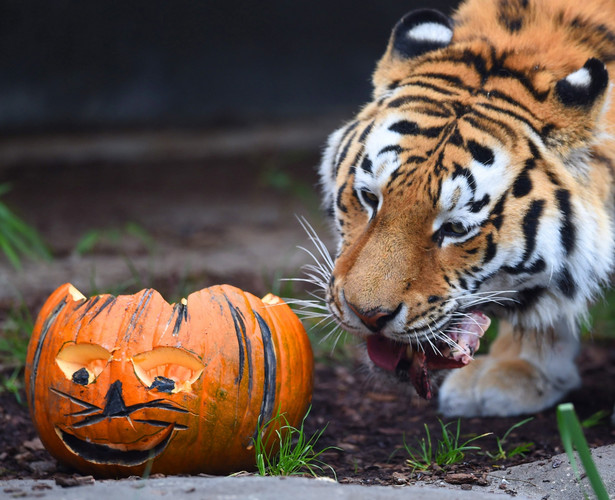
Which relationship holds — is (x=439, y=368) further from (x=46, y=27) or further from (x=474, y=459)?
(x=46, y=27)

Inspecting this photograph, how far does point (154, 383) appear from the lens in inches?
79.2

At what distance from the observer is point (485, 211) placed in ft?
7.40

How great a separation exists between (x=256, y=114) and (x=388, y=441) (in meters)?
4.48

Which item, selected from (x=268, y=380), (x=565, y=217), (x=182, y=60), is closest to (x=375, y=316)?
(x=268, y=380)

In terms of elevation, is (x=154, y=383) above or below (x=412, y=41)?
below

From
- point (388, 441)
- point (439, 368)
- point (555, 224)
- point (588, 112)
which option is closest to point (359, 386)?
point (388, 441)

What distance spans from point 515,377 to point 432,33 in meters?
1.34

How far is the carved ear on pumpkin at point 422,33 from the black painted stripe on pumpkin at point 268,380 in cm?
119

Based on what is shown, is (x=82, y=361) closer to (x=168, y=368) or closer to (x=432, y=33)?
(x=168, y=368)

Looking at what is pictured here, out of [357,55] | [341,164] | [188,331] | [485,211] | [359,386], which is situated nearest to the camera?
[188,331]

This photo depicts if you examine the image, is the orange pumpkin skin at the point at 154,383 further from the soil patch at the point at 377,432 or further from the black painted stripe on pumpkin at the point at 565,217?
the black painted stripe on pumpkin at the point at 565,217

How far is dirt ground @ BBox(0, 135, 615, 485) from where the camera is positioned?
2.52 metres

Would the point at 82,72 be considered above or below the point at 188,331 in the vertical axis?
above

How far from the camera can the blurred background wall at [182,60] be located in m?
6.03
